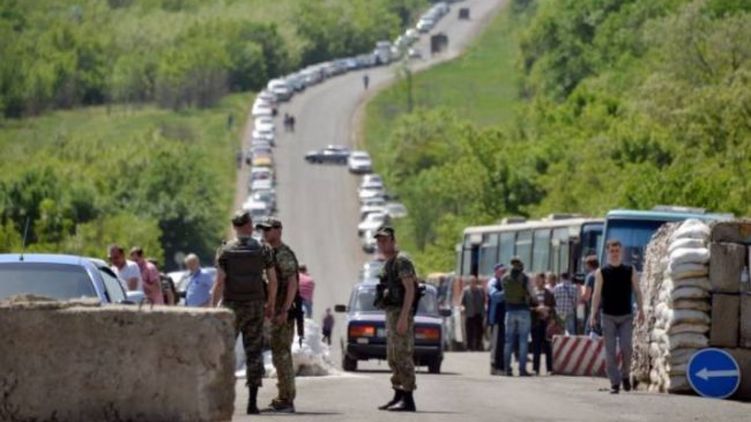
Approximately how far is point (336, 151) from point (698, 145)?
282 feet

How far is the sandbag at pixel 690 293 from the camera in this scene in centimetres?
2938

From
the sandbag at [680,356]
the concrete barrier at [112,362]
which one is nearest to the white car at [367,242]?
the sandbag at [680,356]

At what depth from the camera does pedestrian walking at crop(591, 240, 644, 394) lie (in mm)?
28344

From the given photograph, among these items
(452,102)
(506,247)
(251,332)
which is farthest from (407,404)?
(452,102)

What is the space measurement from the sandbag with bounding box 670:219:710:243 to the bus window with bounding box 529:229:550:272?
18058 mm

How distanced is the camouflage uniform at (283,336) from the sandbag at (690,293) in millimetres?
7418

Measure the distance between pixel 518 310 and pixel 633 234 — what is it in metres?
6.55

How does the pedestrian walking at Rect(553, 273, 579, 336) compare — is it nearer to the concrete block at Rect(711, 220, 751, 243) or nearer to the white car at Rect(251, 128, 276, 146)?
the concrete block at Rect(711, 220, 751, 243)

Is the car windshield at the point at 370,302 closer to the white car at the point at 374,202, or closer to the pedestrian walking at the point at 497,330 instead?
the pedestrian walking at the point at 497,330

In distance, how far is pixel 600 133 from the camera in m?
96.4

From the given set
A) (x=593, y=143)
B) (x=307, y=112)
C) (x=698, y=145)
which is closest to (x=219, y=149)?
(x=307, y=112)

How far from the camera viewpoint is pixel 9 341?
2012 centimetres

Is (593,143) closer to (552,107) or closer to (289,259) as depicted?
(552,107)

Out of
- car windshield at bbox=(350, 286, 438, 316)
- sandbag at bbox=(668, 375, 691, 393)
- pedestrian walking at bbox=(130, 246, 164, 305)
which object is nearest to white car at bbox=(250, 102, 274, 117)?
car windshield at bbox=(350, 286, 438, 316)
